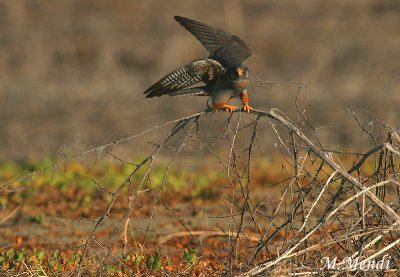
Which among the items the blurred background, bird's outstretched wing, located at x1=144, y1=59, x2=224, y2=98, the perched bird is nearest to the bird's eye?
the perched bird

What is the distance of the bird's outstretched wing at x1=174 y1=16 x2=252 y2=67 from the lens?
6410mm

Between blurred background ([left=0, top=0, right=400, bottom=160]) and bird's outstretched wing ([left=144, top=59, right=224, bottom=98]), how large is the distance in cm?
730

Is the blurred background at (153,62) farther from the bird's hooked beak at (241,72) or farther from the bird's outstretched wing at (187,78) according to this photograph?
the bird's hooked beak at (241,72)

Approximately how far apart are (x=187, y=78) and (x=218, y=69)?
11.8 inches

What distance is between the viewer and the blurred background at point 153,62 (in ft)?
52.9

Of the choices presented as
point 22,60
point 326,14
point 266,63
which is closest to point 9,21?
point 22,60

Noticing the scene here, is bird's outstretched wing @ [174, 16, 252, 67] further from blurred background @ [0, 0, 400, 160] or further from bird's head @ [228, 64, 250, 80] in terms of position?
blurred background @ [0, 0, 400, 160]

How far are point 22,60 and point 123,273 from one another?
14768 millimetres

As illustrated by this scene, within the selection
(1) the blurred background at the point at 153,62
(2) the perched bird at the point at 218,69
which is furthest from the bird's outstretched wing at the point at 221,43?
(1) the blurred background at the point at 153,62

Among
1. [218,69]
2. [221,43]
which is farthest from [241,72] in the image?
[221,43]

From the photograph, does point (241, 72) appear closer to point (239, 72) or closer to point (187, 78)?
point (239, 72)

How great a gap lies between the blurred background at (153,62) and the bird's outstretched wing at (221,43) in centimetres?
730

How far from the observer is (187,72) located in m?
6.19

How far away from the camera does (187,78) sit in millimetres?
6227
